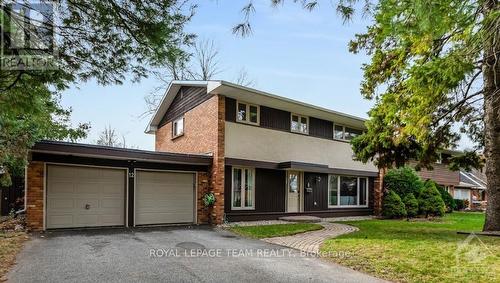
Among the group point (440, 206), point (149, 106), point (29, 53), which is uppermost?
point (149, 106)

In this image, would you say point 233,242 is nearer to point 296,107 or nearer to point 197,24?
point 197,24

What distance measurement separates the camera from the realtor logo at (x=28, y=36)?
160 inches

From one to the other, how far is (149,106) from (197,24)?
956 inches

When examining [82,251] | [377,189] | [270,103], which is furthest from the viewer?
[377,189]

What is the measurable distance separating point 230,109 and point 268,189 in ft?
12.5

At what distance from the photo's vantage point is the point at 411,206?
61.9ft

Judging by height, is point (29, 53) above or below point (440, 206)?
above

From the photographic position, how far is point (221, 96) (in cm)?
1356

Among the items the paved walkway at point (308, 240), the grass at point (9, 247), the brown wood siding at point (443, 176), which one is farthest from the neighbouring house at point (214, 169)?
the brown wood siding at point (443, 176)

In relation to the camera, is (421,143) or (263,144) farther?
(263,144)

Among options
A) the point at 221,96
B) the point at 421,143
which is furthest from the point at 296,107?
the point at 421,143

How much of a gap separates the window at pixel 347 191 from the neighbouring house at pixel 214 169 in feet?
0.17

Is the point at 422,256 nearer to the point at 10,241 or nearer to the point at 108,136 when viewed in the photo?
the point at 10,241

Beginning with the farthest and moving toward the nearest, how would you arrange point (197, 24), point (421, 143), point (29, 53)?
1. point (421, 143)
2. point (197, 24)
3. point (29, 53)
